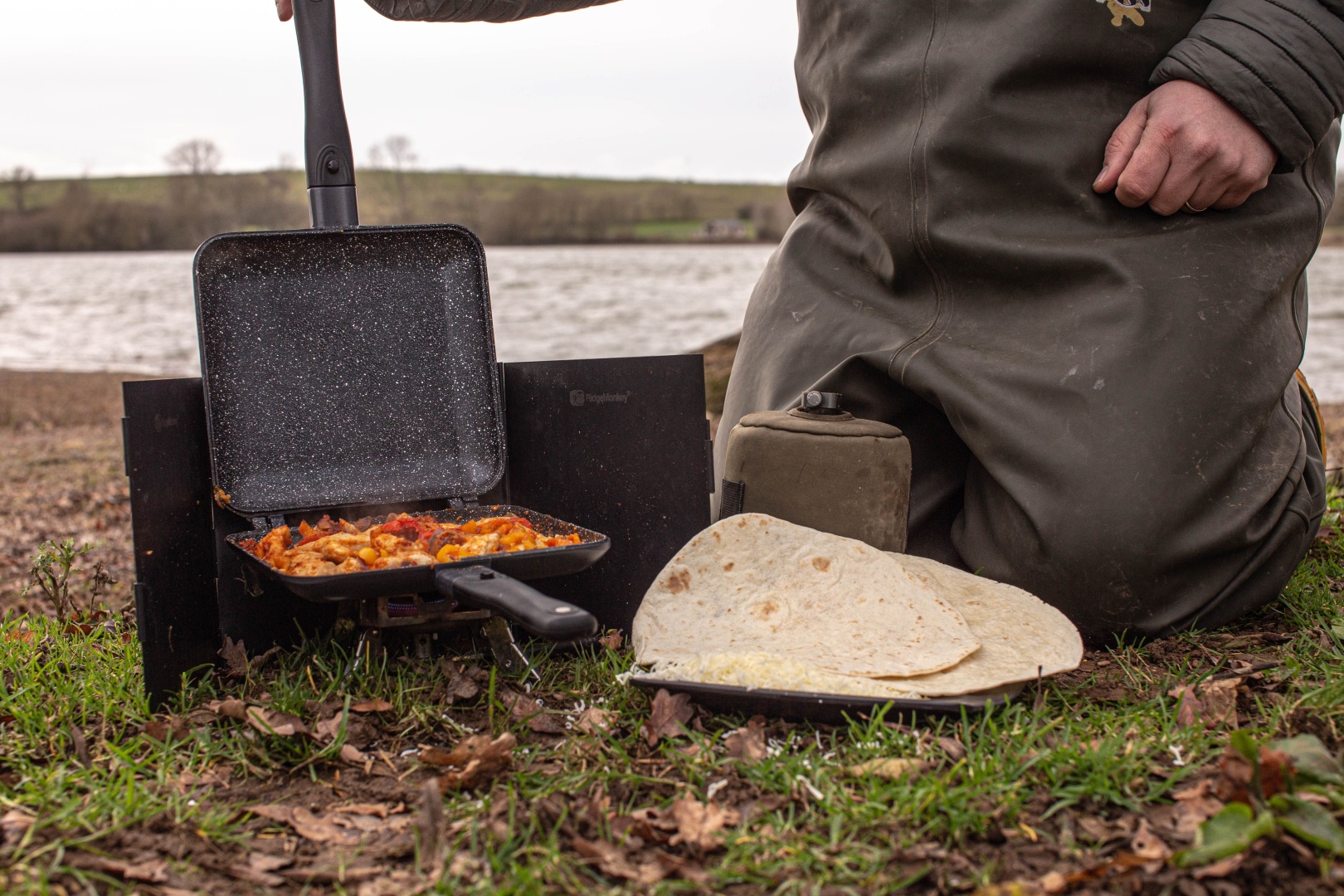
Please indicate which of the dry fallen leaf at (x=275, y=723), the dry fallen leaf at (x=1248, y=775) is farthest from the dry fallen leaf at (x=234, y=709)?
the dry fallen leaf at (x=1248, y=775)

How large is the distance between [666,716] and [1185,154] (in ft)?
6.18

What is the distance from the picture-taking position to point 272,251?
8.36 ft

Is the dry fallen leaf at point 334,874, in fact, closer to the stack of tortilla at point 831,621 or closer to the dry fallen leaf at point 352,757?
the dry fallen leaf at point 352,757

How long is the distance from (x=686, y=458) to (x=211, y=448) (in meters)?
1.18

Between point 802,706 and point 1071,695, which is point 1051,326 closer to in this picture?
point 1071,695

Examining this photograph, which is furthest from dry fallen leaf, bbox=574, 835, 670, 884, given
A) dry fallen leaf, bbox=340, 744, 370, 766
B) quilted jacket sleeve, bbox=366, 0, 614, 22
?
quilted jacket sleeve, bbox=366, 0, 614, 22

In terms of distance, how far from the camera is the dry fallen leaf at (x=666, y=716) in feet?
6.61

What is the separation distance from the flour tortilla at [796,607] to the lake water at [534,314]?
242 cm

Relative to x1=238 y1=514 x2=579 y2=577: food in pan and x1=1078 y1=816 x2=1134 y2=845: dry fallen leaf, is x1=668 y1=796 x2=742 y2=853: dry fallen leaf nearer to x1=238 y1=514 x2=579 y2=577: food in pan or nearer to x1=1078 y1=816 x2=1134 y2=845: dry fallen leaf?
x1=1078 y1=816 x2=1134 y2=845: dry fallen leaf

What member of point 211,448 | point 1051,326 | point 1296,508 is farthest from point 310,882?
point 1296,508

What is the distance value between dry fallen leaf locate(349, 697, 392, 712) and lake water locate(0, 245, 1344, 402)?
284cm

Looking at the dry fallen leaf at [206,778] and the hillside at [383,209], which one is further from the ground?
the hillside at [383,209]

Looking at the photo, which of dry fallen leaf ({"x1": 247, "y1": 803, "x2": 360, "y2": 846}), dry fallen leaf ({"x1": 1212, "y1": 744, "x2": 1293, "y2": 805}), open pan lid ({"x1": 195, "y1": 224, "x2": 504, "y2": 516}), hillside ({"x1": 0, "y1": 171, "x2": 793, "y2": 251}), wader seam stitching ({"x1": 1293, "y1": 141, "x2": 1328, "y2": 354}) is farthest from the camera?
hillside ({"x1": 0, "y1": 171, "x2": 793, "y2": 251})

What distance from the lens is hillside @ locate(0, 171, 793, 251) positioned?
181ft
